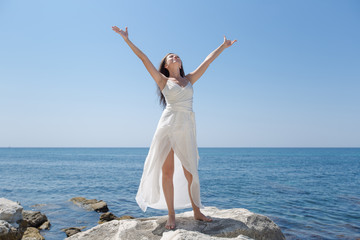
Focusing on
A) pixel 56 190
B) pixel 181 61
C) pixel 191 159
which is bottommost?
pixel 56 190

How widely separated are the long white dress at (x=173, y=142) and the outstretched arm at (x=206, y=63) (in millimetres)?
311

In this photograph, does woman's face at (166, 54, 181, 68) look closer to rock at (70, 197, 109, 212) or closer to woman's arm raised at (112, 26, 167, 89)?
woman's arm raised at (112, 26, 167, 89)

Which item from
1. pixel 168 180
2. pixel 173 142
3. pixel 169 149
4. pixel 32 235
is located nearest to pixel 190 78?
pixel 173 142

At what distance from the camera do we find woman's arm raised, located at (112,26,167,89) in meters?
4.68

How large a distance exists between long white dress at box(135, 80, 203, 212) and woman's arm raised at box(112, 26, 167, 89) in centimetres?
13

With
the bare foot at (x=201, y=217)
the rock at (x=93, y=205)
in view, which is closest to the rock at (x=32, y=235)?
the rock at (x=93, y=205)

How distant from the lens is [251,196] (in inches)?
687

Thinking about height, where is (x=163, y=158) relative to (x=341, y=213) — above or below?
above

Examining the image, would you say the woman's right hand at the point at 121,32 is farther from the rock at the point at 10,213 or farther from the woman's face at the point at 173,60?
the rock at the point at 10,213

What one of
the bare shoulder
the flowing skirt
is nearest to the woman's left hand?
the bare shoulder

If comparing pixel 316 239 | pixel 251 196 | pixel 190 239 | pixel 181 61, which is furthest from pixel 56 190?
pixel 190 239

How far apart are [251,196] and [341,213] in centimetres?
547

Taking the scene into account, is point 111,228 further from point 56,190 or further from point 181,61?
point 56,190

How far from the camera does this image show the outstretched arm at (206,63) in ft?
17.0
